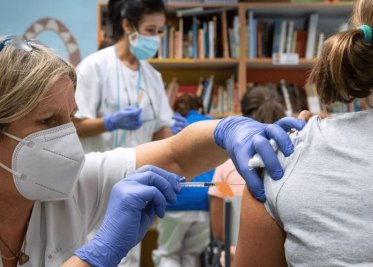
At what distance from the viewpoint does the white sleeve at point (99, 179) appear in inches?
49.8

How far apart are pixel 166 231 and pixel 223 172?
1.08 meters

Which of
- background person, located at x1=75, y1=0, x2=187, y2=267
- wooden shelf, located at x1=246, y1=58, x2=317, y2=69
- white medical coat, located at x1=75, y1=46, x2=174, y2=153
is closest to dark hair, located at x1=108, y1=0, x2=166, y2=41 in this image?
background person, located at x1=75, y1=0, x2=187, y2=267

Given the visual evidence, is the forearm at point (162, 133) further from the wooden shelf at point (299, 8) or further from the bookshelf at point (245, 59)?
the wooden shelf at point (299, 8)

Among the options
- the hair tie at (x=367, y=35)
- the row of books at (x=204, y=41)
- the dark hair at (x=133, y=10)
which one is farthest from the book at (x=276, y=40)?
the hair tie at (x=367, y=35)

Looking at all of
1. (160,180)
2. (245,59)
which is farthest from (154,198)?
(245,59)

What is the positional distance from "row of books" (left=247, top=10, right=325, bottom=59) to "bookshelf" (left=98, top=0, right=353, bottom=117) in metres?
0.06

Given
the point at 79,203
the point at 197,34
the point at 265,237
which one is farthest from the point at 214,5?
the point at 265,237

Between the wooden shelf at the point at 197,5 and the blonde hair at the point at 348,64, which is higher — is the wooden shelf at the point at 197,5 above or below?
below

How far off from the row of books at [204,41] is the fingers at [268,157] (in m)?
2.67

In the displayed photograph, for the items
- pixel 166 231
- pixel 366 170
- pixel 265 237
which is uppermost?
pixel 366 170

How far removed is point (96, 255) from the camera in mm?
1008

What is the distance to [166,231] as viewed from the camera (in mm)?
3035

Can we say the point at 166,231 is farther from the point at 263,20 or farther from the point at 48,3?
the point at 263,20

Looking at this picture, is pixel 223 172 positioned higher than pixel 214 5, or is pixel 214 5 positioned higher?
pixel 214 5
